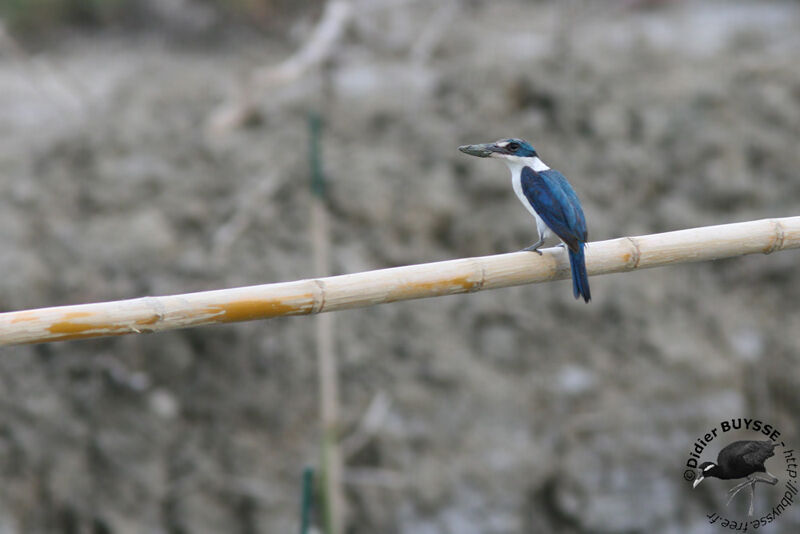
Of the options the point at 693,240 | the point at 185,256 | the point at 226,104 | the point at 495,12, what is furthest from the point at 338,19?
the point at 693,240

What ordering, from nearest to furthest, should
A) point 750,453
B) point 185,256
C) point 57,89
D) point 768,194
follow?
point 750,453 < point 185,256 < point 768,194 < point 57,89

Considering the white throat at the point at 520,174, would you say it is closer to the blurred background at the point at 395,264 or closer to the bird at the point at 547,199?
the bird at the point at 547,199

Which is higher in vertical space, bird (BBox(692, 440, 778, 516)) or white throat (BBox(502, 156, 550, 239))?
white throat (BBox(502, 156, 550, 239))

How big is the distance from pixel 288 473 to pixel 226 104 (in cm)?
318

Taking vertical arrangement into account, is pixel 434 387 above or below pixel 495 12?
below

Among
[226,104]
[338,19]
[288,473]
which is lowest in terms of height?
[288,473]

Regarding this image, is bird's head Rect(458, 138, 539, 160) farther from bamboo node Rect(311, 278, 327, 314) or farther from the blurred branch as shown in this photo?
the blurred branch

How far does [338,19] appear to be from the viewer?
27.4 feet

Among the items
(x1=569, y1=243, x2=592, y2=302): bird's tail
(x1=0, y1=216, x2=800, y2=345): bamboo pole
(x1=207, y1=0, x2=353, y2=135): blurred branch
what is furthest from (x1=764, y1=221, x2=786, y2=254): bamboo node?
(x1=207, y1=0, x2=353, y2=135): blurred branch

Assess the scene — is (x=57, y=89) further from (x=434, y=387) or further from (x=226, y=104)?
(x=434, y=387)

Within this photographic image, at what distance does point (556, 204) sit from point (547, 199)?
0.16 ft

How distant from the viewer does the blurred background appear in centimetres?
638

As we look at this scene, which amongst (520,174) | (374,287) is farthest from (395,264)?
(374,287)

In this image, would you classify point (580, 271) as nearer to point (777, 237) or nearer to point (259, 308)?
point (777, 237)
